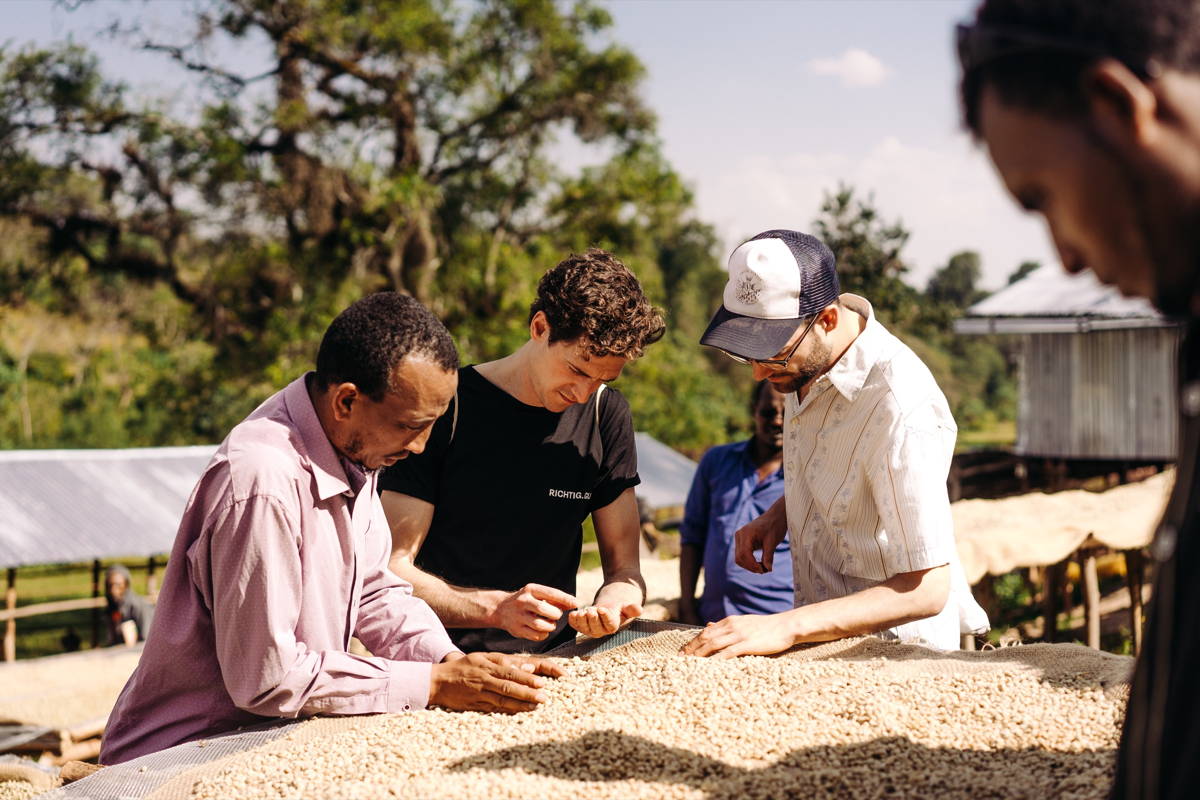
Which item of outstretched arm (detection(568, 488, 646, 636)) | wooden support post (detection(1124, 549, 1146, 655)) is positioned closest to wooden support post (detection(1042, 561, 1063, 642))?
wooden support post (detection(1124, 549, 1146, 655))

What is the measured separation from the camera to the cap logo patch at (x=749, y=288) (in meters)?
2.63

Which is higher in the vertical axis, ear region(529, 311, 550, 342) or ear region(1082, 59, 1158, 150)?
ear region(1082, 59, 1158, 150)

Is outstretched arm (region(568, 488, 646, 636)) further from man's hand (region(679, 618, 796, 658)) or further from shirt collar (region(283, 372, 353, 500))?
shirt collar (region(283, 372, 353, 500))

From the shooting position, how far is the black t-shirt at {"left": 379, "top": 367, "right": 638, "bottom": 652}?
9.91ft

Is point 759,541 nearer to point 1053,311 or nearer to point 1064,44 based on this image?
point 1064,44

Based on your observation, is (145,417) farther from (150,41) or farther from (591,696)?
(591,696)

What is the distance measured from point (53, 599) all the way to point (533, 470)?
17.4 metres

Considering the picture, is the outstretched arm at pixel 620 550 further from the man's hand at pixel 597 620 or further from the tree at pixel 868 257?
the tree at pixel 868 257

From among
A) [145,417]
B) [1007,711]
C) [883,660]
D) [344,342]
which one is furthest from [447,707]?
[145,417]

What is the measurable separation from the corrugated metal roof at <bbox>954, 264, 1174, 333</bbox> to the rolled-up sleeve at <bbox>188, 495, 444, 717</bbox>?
54.9 ft

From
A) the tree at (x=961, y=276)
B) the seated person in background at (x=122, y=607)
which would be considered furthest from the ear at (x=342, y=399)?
the tree at (x=961, y=276)

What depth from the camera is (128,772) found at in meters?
1.96

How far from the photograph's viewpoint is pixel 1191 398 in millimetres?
1033

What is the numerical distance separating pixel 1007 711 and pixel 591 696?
0.87m
